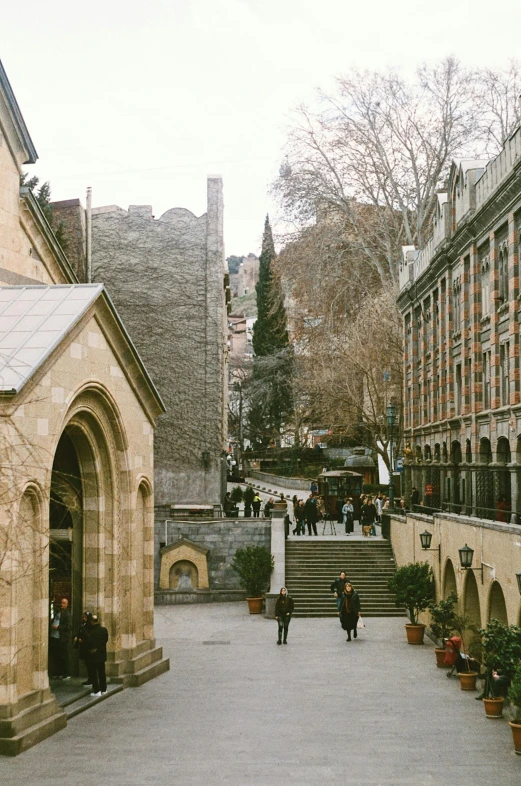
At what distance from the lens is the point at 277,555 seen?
3450 centimetres

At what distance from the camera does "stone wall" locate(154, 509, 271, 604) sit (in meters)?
35.8

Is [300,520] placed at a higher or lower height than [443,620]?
higher

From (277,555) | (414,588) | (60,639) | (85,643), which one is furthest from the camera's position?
(277,555)

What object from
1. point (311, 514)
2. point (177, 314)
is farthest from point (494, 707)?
point (177, 314)

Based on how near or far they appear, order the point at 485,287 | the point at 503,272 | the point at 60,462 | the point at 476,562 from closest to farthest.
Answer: the point at 60,462 < the point at 476,562 < the point at 503,272 < the point at 485,287

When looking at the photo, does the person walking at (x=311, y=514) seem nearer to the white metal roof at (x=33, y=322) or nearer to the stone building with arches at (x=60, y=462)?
the stone building with arches at (x=60, y=462)

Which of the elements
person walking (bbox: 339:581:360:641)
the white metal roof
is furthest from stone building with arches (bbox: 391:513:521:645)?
the white metal roof

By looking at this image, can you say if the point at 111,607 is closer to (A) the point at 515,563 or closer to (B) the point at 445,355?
(A) the point at 515,563

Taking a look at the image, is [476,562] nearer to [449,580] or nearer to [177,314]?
[449,580]

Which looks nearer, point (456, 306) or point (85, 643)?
point (85, 643)

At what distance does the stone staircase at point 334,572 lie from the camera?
3153 centimetres

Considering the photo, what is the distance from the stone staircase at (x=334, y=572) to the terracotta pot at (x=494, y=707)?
14.1m

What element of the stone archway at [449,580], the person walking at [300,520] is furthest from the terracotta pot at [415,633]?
the person walking at [300,520]

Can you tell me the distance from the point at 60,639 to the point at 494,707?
7.77 m
